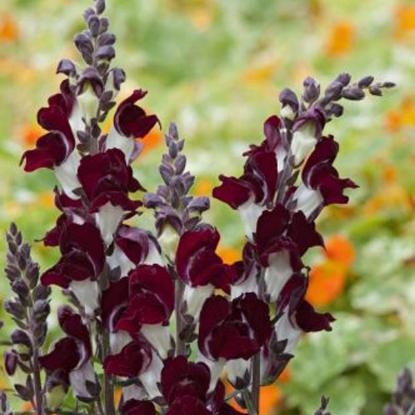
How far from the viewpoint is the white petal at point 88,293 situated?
825 millimetres

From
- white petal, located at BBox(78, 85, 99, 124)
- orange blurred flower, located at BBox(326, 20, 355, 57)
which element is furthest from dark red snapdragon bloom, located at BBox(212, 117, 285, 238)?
orange blurred flower, located at BBox(326, 20, 355, 57)

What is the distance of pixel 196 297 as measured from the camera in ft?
2.64

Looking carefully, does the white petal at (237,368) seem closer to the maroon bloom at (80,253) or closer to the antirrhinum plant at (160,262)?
the antirrhinum plant at (160,262)

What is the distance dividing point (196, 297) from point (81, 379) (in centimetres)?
12

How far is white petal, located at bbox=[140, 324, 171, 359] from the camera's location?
81 centimetres

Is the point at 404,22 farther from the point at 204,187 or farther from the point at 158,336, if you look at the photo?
the point at 158,336

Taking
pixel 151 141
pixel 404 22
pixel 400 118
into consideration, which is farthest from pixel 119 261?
pixel 404 22

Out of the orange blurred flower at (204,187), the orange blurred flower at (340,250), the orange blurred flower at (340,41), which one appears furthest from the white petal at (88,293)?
the orange blurred flower at (340,41)

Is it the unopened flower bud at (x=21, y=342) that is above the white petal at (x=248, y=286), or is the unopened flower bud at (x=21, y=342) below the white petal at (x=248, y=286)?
below

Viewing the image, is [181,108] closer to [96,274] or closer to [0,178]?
[0,178]

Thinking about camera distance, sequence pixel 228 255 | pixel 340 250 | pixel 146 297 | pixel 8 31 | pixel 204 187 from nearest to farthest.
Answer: pixel 146 297
pixel 228 255
pixel 340 250
pixel 204 187
pixel 8 31

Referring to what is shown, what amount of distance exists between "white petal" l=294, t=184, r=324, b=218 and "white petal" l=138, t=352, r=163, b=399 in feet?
0.52

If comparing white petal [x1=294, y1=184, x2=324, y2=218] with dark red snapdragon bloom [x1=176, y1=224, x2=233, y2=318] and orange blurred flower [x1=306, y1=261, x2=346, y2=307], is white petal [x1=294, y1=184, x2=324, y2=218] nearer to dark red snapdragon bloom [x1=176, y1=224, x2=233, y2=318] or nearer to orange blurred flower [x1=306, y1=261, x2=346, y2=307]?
dark red snapdragon bloom [x1=176, y1=224, x2=233, y2=318]

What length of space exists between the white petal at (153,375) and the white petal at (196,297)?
0.05 m
